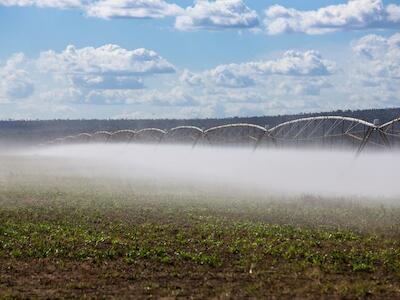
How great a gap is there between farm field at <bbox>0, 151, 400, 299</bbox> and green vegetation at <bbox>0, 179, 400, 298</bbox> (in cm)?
4

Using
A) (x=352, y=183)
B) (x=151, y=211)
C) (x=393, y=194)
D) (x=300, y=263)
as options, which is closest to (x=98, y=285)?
(x=300, y=263)

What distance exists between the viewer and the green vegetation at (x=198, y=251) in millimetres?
20078

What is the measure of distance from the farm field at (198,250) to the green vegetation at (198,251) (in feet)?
0.12

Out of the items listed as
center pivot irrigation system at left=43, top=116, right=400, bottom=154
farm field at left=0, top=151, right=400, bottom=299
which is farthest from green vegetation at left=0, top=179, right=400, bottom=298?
center pivot irrigation system at left=43, top=116, right=400, bottom=154

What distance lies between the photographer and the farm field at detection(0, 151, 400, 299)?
65.7ft

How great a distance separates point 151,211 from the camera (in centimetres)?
3834

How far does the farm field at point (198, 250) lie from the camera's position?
20016mm

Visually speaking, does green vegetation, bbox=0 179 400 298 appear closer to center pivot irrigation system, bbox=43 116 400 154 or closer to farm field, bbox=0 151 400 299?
farm field, bbox=0 151 400 299

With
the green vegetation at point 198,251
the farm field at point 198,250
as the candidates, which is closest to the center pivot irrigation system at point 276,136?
the farm field at point 198,250

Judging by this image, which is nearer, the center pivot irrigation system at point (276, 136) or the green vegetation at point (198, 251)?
the green vegetation at point (198, 251)

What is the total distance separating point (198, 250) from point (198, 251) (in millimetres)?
203

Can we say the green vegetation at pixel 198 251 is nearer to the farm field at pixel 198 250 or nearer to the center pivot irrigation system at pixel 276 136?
the farm field at pixel 198 250

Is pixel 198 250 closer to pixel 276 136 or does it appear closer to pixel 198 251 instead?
pixel 198 251

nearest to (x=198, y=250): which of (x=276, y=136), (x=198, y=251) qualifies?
(x=198, y=251)
